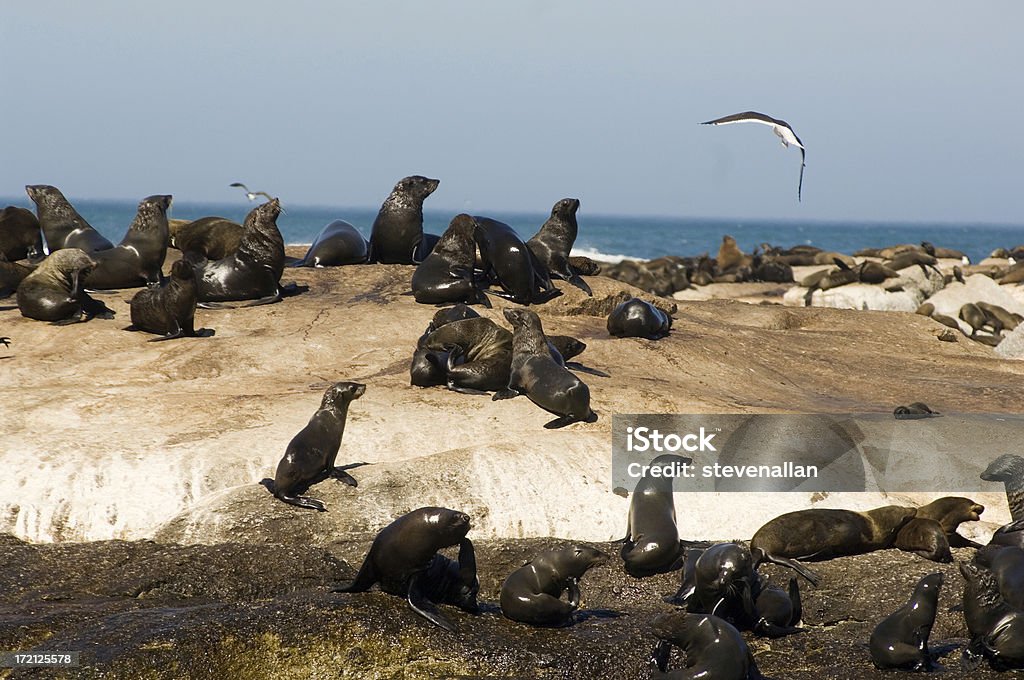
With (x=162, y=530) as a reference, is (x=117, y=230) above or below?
below

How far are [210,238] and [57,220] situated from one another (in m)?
2.03

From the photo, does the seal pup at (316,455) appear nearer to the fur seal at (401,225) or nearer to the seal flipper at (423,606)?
the seal flipper at (423,606)

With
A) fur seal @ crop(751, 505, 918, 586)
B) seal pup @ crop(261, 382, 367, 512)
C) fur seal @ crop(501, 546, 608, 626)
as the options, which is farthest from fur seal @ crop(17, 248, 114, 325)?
fur seal @ crop(751, 505, 918, 586)

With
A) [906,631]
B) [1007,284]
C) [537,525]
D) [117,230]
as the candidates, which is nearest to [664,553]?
[537,525]

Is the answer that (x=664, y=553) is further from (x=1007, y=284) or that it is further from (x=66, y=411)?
(x=1007, y=284)

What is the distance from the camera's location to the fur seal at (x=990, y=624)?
18.1ft

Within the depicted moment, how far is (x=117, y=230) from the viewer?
74.3 meters

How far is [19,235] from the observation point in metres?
14.5

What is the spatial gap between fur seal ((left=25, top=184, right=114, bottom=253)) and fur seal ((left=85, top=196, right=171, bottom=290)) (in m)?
1.24

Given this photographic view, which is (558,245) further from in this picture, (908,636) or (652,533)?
(908,636)

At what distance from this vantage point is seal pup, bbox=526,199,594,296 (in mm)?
13508

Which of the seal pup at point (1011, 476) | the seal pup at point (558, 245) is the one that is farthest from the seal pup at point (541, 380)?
the seal pup at point (558, 245)

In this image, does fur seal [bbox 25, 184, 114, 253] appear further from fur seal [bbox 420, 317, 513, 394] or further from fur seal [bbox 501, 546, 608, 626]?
fur seal [bbox 501, 546, 608, 626]

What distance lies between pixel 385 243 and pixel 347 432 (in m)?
6.32
